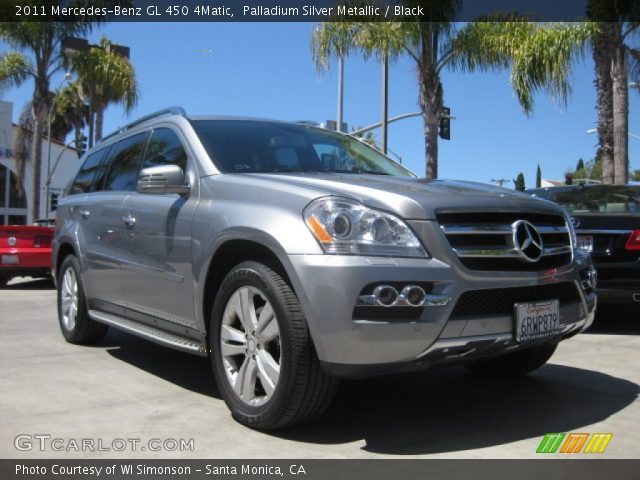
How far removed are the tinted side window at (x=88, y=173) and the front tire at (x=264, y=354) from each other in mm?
2762

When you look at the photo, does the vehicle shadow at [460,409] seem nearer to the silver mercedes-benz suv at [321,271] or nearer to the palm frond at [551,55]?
the silver mercedes-benz suv at [321,271]

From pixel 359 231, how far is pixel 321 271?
10.6 inches

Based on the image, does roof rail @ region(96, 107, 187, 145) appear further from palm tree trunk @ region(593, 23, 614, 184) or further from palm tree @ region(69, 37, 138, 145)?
palm tree @ region(69, 37, 138, 145)

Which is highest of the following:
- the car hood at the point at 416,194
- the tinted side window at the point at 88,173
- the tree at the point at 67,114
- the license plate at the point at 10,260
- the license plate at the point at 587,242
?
the tree at the point at 67,114

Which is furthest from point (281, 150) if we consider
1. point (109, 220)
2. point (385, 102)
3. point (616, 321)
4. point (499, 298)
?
point (385, 102)

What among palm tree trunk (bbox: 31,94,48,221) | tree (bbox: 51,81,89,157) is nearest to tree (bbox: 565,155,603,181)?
tree (bbox: 51,81,89,157)

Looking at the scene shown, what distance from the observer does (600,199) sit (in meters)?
7.13

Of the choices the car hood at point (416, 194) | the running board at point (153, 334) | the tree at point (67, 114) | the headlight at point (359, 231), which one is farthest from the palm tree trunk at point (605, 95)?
the tree at point (67, 114)

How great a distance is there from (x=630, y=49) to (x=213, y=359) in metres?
14.3

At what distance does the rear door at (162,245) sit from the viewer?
4078 mm

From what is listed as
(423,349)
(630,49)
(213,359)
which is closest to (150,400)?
(213,359)

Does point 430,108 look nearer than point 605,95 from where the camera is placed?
No

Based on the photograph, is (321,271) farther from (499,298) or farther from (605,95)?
(605,95)
